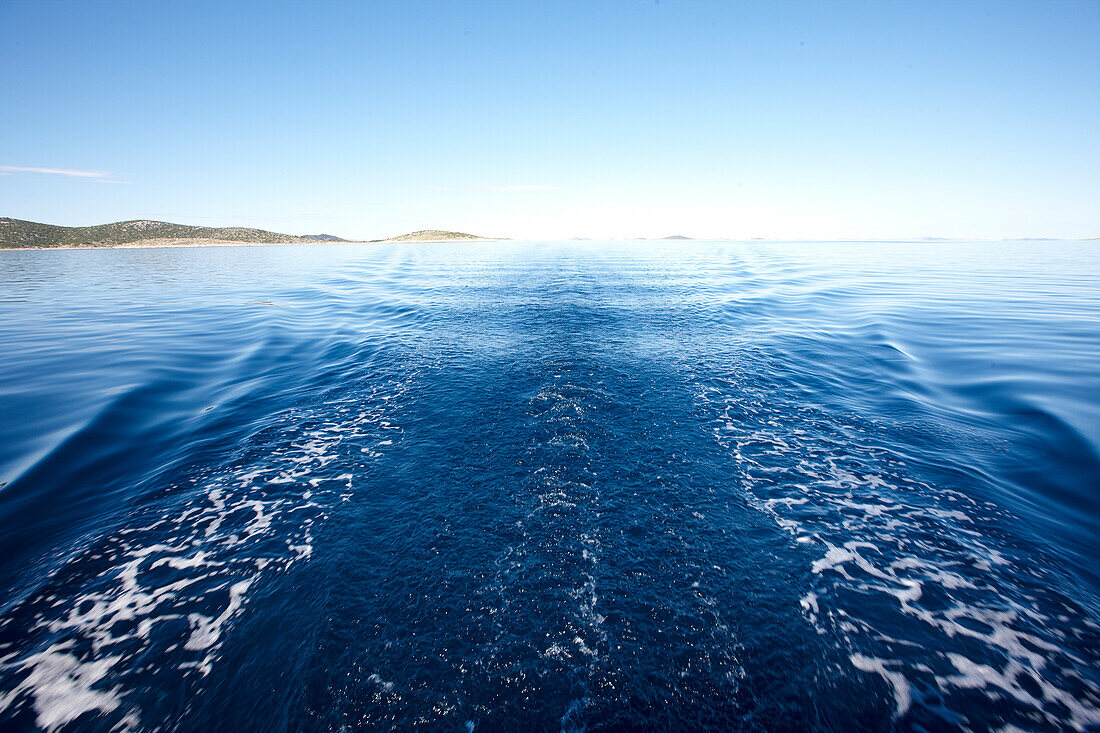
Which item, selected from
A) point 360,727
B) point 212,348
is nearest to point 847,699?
point 360,727

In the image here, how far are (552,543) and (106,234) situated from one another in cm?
26035

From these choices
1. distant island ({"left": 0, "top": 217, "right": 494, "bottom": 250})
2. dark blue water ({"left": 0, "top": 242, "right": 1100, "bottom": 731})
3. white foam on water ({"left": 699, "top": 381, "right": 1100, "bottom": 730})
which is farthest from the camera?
distant island ({"left": 0, "top": 217, "right": 494, "bottom": 250})

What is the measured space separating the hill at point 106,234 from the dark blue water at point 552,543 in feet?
732

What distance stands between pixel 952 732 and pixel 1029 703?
0.95m

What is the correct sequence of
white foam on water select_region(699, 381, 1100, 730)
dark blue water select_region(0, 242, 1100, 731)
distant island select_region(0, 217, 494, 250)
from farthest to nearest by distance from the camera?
distant island select_region(0, 217, 494, 250) < white foam on water select_region(699, 381, 1100, 730) < dark blue water select_region(0, 242, 1100, 731)

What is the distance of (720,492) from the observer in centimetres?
683

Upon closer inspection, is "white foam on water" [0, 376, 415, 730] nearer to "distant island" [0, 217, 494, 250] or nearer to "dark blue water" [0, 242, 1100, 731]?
"dark blue water" [0, 242, 1100, 731]

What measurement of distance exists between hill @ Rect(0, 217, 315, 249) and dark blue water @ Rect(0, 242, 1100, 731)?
223 meters

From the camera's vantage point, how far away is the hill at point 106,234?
148 metres

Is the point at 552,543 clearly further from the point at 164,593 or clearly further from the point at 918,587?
the point at 164,593

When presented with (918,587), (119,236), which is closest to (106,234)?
(119,236)

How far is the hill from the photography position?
14850 cm

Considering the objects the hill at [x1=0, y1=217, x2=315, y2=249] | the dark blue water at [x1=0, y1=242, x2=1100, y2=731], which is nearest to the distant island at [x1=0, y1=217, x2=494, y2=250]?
the hill at [x1=0, y1=217, x2=315, y2=249]

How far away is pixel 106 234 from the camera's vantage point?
16975cm
